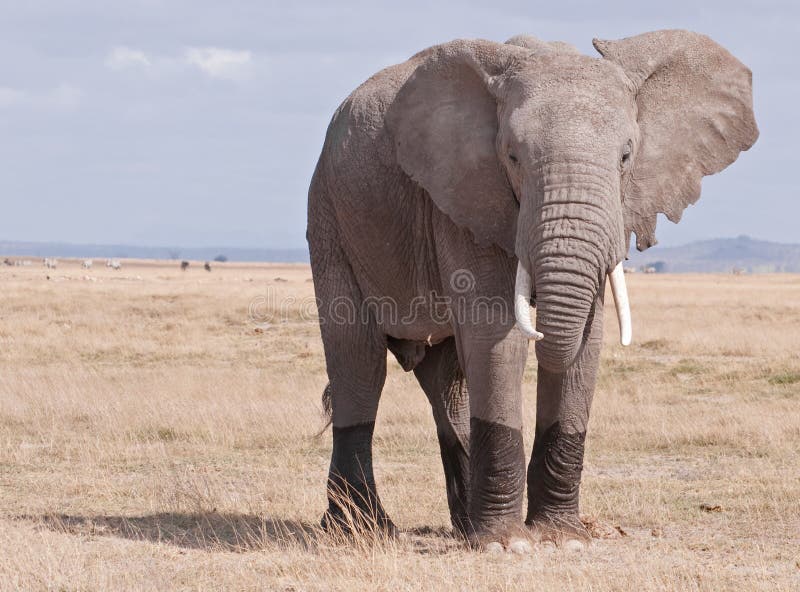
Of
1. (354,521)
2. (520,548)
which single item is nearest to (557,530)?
(520,548)

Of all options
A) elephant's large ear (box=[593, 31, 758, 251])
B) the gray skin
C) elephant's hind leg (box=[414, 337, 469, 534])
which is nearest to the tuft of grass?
elephant's hind leg (box=[414, 337, 469, 534])

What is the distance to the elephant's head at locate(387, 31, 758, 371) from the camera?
6230mm

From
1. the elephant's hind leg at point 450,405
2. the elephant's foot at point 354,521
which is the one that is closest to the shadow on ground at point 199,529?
the elephant's foot at point 354,521

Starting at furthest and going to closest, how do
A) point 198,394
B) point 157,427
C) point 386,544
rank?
point 198,394 → point 157,427 → point 386,544

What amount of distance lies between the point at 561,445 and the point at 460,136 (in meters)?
2.07

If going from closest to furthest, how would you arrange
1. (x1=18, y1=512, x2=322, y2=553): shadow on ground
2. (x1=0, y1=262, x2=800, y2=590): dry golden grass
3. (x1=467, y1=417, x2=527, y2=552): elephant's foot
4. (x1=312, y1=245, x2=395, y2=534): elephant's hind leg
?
1. (x1=0, y1=262, x2=800, y2=590): dry golden grass
2. (x1=467, y1=417, x2=527, y2=552): elephant's foot
3. (x1=18, y1=512, x2=322, y2=553): shadow on ground
4. (x1=312, y1=245, x2=395, y2=534): elephant's hind leg

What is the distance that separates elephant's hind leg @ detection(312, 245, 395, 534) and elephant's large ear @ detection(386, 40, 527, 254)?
4.78 feet

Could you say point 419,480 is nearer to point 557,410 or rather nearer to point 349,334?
point 349,334

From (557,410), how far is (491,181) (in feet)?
5.10

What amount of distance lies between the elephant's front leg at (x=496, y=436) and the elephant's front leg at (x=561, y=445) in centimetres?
32

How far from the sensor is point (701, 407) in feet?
47.1

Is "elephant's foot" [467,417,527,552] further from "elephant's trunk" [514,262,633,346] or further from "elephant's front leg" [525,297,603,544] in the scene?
"elephant's trunk" [514,262,633,346]

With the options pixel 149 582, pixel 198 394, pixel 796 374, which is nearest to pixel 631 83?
pixel 149 582

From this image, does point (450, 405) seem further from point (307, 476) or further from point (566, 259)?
point (566, 259)
